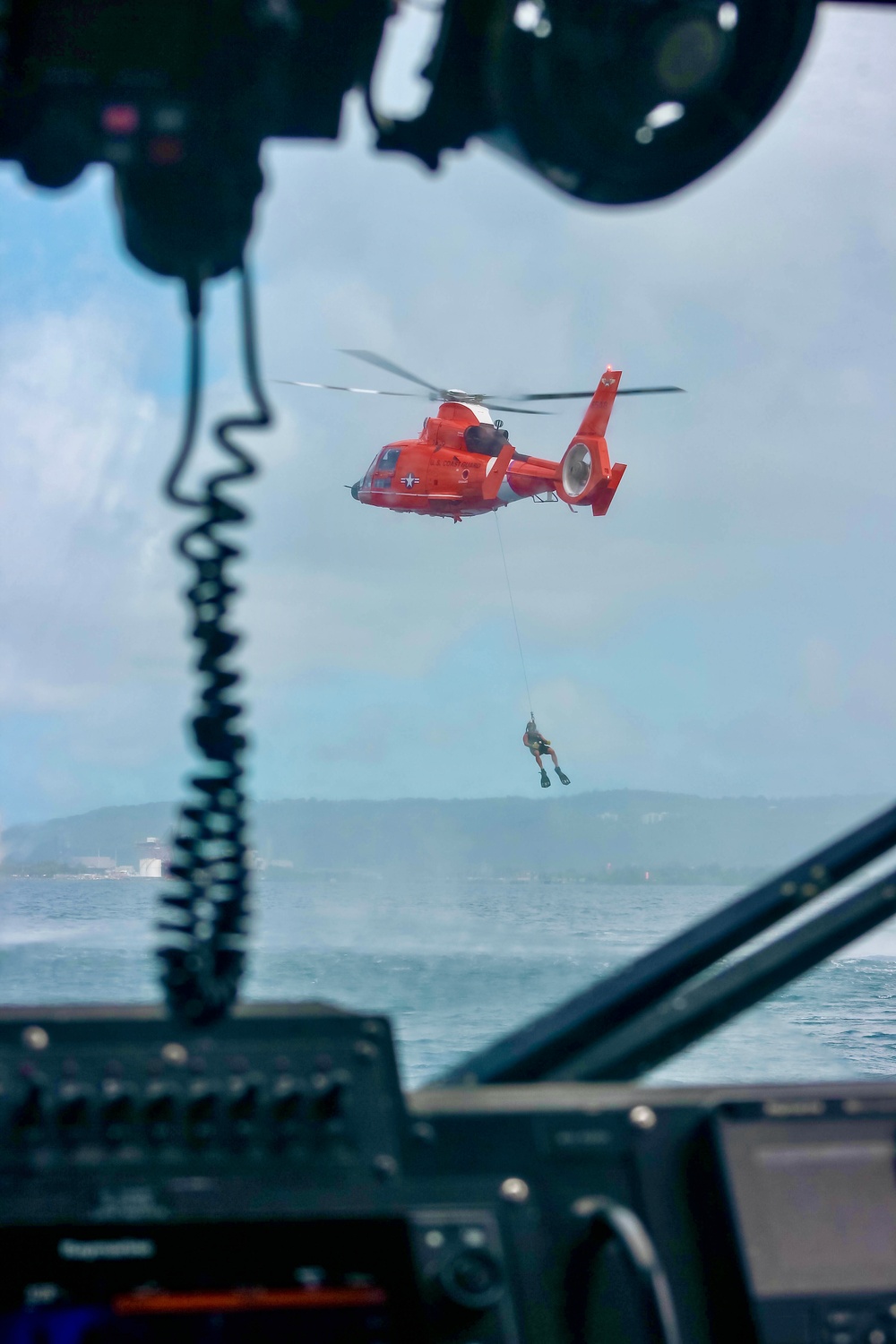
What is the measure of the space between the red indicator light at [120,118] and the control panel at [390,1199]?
2.92 feet

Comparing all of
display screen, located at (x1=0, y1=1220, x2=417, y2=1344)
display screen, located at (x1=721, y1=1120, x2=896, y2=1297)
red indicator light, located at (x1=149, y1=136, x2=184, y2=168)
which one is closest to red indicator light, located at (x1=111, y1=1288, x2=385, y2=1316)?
display screen, located at (x1=0, y1=1220, x2=417, y2=1344)

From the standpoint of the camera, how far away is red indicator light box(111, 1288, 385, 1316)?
98 centimetres

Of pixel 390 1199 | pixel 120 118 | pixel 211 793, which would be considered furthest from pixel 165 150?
pixel 390 1199

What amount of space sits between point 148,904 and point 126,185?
77 centimetres

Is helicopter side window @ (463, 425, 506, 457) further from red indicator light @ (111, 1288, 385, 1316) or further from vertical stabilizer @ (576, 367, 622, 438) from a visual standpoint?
red indicator light @ (111, 1288, 385, 1316)

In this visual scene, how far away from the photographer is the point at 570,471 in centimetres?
1523

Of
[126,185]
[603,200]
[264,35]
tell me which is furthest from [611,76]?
[126,185]

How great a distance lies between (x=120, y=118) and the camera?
1.05 meters

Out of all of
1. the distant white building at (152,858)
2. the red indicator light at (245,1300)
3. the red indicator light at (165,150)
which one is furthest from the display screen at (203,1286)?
the red indicator light at (165,150)

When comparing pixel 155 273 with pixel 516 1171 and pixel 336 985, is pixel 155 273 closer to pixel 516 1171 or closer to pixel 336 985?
pixel 336 985

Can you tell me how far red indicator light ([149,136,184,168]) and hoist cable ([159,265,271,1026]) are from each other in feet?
0.44

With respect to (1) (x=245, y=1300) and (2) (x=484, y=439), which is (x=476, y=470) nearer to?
(2) (x=484, y=439)

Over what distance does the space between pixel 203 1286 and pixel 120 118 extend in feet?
3.68

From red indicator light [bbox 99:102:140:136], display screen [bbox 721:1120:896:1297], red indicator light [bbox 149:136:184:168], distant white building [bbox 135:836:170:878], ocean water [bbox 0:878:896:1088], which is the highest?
red indicator light [bbox 99:102:140:136]
